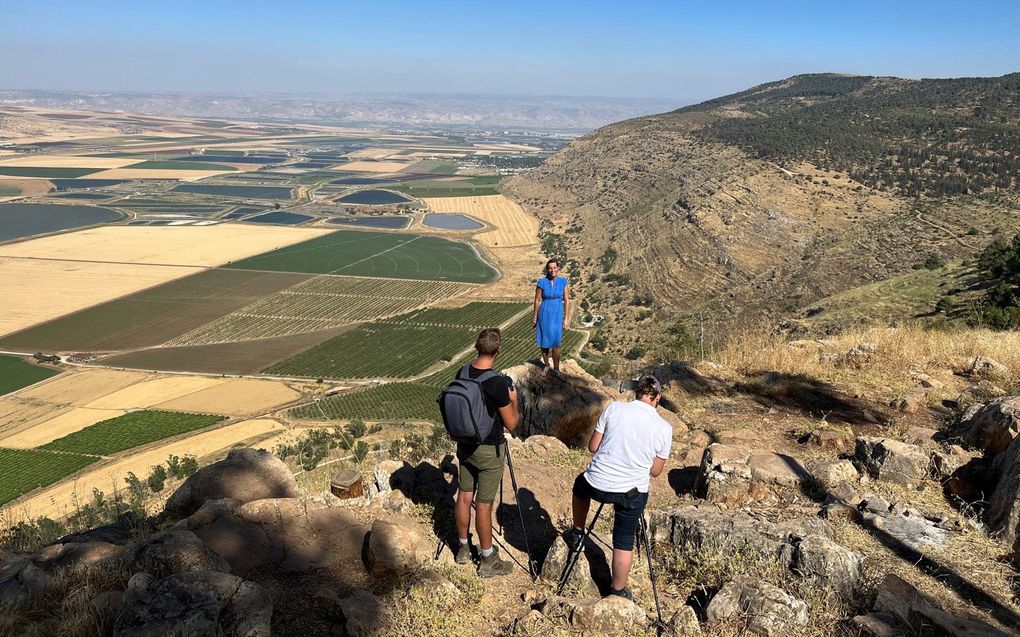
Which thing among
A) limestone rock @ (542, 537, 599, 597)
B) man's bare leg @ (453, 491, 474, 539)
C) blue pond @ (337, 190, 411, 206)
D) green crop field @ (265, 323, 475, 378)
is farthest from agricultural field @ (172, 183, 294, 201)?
limestone rock @ (542, 537, 599, 597)

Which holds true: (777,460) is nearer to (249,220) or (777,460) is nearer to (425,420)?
(425,420)

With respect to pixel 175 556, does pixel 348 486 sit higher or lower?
lower

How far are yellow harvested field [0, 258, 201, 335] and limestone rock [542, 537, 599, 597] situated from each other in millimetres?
68728

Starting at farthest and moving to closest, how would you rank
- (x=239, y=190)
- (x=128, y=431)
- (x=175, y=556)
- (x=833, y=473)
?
(x=239, y=190) → (x=128, y=431) → (x=833, y=473) → (x=175, y=556)

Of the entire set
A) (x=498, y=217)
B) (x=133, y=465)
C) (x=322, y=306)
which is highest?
(x=498, y=217)

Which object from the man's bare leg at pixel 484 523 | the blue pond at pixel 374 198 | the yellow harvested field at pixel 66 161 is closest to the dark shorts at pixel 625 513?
the man's bare leg at pixel 484 523

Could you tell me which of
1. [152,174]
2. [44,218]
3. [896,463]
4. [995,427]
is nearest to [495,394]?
[896,463]

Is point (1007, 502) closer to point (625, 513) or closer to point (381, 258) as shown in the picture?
point (625, 513)

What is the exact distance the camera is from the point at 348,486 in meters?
7.28

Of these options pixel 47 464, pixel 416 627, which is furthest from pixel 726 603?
pixel 47 464

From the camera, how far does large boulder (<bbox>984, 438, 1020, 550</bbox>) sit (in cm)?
553

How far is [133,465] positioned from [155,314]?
35.3 meters

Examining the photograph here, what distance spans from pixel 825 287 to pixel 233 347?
51.0 metres

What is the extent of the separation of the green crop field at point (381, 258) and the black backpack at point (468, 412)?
7148 cm
